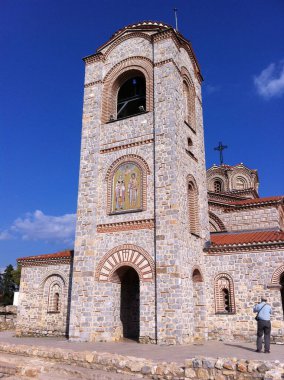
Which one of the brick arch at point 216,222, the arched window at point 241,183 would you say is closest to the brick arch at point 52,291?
the brick arch at point 216,222

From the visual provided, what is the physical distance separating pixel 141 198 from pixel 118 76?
5797 mm

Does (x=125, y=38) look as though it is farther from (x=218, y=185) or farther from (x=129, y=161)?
(x=218, y=185)

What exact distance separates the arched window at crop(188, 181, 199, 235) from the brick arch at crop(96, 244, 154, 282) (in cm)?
240

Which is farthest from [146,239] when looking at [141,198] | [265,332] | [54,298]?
[54,298]

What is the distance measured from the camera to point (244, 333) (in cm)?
1218

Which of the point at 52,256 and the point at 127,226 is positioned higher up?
the point at 127,226

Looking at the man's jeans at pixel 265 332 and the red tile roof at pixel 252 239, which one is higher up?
the red tile roof at pixel 252 239

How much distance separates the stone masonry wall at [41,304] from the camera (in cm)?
1427

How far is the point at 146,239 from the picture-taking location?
1229cm

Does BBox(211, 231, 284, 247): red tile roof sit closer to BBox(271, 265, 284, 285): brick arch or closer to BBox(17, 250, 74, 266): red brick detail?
BBox(271, 265, 284, 285): brick arch

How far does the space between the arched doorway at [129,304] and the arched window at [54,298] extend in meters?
3.02

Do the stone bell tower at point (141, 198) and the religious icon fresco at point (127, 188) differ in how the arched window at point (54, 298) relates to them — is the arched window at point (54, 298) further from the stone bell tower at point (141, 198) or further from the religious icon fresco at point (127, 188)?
the religious icon fresco at point (127, 188)

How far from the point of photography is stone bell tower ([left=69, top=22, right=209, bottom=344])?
11.7 metres

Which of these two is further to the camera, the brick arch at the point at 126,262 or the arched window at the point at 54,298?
the arched window at the point at 54,298
